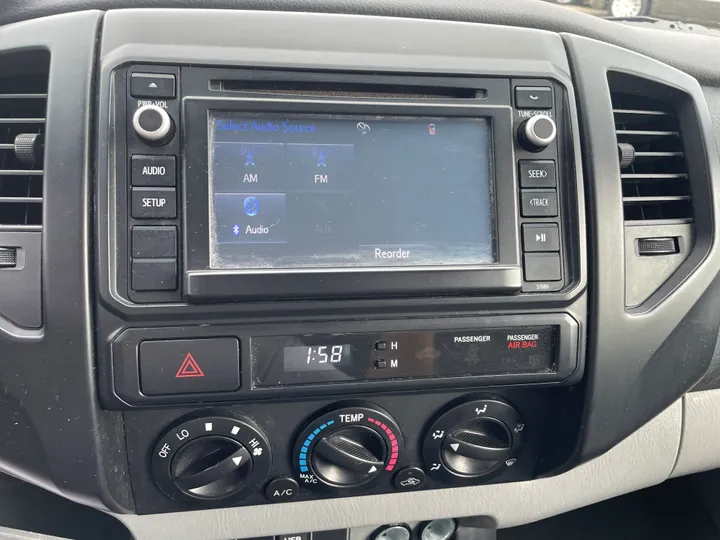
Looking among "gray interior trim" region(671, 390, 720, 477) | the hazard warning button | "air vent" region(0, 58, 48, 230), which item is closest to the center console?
the hazard warning button

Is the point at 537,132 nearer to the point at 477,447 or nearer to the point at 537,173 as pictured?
the point at 537,173

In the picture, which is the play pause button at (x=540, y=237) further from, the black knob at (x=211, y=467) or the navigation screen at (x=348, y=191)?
the black knob at (x=211, y=467)

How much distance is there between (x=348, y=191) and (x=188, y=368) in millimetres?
309

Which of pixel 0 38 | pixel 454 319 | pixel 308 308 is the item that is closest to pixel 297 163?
pixel 308 308

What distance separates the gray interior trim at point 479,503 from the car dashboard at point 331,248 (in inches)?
4.9

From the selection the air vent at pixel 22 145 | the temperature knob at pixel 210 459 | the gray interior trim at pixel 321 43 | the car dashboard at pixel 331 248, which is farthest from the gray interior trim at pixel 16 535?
the gray interior trim at pixel 321 43

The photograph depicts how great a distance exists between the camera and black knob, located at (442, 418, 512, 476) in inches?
33.5

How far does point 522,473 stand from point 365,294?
0.44m

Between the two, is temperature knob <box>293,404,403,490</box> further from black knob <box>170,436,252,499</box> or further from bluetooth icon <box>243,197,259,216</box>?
bluetooth icon <box>243,197,259,216</box>

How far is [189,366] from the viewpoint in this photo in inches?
28.3

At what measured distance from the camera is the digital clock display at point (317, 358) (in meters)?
0.74

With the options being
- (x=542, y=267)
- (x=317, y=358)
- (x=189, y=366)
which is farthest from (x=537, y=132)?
(x=189, y=366)

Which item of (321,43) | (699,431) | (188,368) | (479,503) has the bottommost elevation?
(479,503)

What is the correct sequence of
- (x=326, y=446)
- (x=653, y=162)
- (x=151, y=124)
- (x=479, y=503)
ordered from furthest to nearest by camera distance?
(x=479, y=503)
(x=653, y=162)
(x=326, y=446)
(x=151, y=124)
